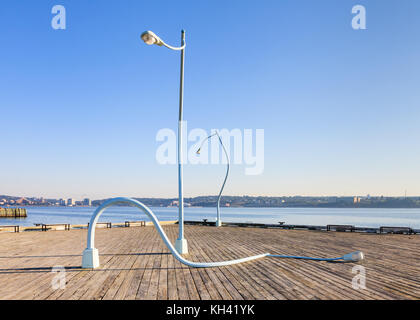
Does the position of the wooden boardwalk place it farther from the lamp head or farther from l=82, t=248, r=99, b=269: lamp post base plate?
the lamp head

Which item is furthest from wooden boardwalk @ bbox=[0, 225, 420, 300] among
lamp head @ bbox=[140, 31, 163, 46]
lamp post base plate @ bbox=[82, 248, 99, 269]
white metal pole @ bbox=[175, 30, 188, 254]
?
lamp head @ bbox=[140, 31, 163, 46]

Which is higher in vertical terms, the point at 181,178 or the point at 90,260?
the point at 181,178

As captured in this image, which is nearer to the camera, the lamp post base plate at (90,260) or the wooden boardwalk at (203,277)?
the wooden boardwalk at (203,277)

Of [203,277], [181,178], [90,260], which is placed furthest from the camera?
[181,178]

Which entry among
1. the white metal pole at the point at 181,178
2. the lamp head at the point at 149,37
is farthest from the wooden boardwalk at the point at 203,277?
the lamp head at the point at 149,37

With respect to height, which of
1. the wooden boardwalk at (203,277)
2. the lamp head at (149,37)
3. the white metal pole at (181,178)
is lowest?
the wooden boardwalk at (203,277)

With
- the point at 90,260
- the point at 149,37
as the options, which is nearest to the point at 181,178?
the point at 90,260

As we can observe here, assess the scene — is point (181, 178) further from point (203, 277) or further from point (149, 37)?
point (149, 37)

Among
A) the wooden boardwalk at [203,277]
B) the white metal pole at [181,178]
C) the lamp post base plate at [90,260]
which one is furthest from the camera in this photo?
the white metal pole at [181,178]

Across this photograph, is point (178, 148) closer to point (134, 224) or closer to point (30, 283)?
point (30, 283)

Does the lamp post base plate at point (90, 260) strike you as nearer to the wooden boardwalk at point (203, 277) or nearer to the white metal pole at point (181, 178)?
the wooden boardwalk at point (203, 277)
